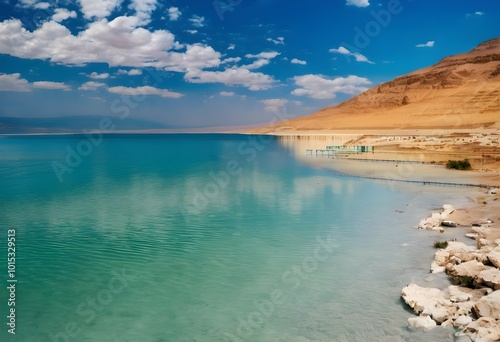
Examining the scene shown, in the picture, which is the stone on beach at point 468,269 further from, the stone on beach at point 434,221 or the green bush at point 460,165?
the green bush at point 460,165

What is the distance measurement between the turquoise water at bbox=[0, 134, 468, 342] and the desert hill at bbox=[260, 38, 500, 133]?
81.2 meters

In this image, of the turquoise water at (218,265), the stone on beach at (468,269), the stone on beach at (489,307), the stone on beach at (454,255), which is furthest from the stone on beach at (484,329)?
the stone on beach at (454,255)

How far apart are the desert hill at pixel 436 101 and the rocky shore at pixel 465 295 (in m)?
85.9

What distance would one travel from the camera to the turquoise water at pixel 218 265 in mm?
8742

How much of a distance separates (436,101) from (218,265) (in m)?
138

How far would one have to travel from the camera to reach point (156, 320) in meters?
9.03

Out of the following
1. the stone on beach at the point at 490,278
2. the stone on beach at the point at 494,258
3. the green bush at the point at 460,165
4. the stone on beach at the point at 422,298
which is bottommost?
the stone on beach at the point at 422,298

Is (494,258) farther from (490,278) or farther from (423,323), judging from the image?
(423,323)

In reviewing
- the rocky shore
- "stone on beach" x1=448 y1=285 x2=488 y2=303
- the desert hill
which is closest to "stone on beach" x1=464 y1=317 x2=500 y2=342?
the rocky shore

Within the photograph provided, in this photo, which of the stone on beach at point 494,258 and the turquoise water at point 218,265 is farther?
the stone on beach at point 494,258

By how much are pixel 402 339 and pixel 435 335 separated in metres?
0.64

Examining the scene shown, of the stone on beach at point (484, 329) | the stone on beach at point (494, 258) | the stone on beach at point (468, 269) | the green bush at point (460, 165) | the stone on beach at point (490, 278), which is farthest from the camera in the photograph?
the green bush at point (460, 165)

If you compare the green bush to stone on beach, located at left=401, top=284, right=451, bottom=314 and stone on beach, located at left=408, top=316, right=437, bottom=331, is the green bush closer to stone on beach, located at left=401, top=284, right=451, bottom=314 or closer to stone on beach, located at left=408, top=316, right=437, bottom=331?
stone on beach, located at left=401, top=284, right=451, bottom=314

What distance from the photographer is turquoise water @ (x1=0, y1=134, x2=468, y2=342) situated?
8.74 meters
